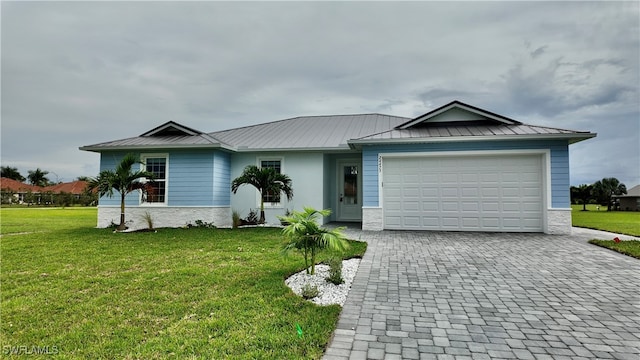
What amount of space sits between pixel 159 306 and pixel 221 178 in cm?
848

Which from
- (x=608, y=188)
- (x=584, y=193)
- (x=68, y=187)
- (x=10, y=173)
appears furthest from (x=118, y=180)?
(x=10, y=173)

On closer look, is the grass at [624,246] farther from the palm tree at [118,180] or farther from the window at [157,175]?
the window at [157,175]

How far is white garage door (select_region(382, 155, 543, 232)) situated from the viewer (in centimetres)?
930

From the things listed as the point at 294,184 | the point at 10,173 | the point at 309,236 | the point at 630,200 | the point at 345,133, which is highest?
the point at 10,173

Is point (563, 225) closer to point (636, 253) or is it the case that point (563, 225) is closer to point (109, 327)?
point (636, 253)

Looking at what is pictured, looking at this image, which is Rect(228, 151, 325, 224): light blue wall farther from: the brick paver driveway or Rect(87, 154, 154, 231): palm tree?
the brick paver driveway

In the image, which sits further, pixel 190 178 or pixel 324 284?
pixel 190 178

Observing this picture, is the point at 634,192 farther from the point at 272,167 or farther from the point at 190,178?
the point at 190,178

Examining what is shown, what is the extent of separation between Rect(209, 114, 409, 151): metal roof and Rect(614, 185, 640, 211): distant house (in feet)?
101

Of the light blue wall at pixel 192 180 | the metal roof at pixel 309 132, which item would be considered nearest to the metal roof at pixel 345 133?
the metal roof at pixel 309 132

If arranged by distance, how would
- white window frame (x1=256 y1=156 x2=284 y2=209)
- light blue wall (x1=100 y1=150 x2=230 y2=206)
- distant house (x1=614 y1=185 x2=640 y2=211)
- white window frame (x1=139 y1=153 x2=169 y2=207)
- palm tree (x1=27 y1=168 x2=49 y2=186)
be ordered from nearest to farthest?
1. light blue wall (x1=100 y1=150 x2=230 y2=206)
2. white window frame (x1=139 y1=153 x2=169 y2=207)
3. white window frame (x1=256 y1=156 x2=284 y2=209)
4. distant house (x1=614 y1=185 x2=640 y2=211)
5. palm tree (x1=27 y1=168 x2=49 y2=186)

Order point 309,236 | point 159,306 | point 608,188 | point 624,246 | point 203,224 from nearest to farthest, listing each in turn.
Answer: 1. point 159,306
2. point 309,236
3. point 624,246
4. point 203,224
5. point 608,188

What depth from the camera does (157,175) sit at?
11688 millimetres

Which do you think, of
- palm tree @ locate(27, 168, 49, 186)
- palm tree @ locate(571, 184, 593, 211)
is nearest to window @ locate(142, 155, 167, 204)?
palm tree @ locate(571, 184, 593, 211)
